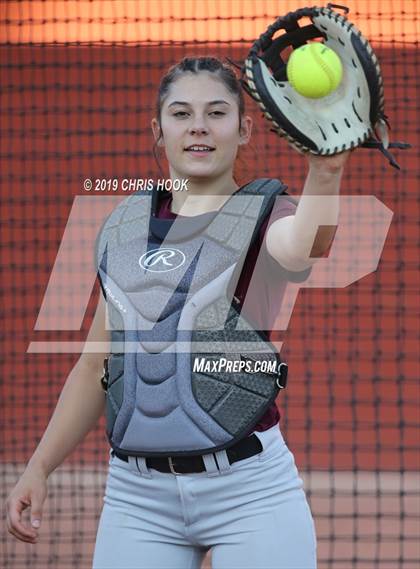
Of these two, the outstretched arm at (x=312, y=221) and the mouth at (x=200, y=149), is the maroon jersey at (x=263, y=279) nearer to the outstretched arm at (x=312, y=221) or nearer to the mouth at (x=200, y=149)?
the outstretched arm at (x=312, y=221)

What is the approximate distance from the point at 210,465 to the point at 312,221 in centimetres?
53

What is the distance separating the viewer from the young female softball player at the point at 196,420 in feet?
6.95

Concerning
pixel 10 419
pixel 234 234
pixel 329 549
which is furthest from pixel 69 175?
pixel 234 234

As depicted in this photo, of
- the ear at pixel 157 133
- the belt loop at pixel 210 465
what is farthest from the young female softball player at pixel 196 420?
the ear at pixel 157 133

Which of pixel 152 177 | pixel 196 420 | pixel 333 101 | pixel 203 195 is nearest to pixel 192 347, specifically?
pixel 196 420

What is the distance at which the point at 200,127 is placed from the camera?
7.50 feet

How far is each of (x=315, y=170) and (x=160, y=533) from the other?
2.57 feet

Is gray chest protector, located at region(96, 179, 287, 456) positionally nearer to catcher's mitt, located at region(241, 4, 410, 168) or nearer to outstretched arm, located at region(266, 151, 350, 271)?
outstretched arm, located at region(266, 151, 350, 271)

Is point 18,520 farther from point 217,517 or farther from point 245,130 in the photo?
point 245,130

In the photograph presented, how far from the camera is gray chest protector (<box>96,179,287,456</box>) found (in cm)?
215

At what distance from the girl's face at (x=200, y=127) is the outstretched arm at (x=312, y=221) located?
27cm

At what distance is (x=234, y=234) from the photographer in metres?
2.20

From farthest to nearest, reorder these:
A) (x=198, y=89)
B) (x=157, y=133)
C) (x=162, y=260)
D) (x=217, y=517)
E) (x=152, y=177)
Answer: (x=152, y=177) → (x=157, y=133) → (x=198, y=89) → (x=162, y=260) → (x=217, y=517)

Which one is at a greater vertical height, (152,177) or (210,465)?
(152,177)
